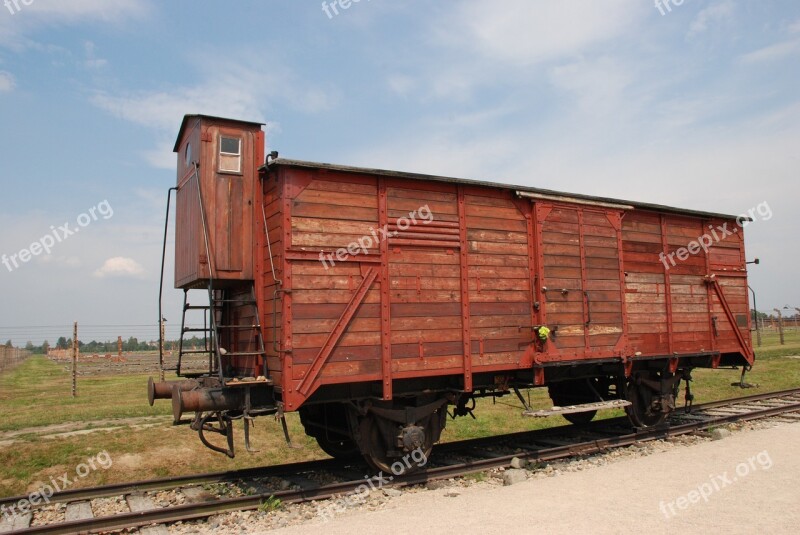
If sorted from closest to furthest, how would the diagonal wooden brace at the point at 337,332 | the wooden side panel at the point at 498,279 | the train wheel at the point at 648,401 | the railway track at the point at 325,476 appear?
the railway track at the point at 325,476 < the diagonal wooden brace at the point at 337,332 < the wooden side panel at the point at 498,279 < the train wheel at the point at 648,401

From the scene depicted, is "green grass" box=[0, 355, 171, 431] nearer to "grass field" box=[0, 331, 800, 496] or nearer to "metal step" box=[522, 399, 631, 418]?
"grass field" box=[0, 331, 800, 496]

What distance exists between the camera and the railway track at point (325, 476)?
655cm

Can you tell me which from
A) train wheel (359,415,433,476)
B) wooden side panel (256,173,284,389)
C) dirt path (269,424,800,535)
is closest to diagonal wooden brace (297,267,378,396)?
wooden side panel (256,173,284,389)

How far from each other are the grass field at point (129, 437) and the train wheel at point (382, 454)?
10.7 ft

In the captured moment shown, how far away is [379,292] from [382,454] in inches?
91.4

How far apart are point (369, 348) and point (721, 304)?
8626 mm

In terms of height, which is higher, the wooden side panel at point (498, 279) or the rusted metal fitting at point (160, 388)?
the wooden side panel at point (498, 279)

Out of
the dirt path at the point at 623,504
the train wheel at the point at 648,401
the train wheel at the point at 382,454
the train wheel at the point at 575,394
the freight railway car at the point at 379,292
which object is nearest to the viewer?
the dirt path at the point at 623,504

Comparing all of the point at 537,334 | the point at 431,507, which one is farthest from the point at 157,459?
the point at 537,334

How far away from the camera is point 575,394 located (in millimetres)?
12047

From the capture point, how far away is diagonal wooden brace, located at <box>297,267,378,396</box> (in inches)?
295

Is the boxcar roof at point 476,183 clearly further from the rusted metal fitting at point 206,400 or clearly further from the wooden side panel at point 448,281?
the rusted metal fitting at point 206,400

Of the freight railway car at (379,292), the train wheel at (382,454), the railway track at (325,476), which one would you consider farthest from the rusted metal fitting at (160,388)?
the train wheel at (382,454)

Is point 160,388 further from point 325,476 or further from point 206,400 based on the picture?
point 325,476
